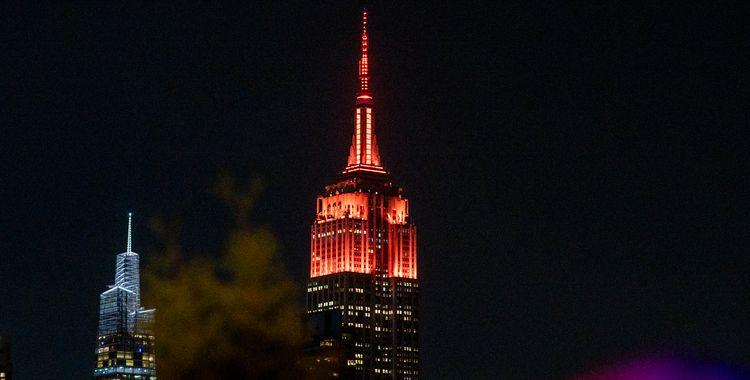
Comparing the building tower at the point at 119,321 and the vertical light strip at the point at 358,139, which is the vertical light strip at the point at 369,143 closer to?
the vertical light strip at the point at 358,139

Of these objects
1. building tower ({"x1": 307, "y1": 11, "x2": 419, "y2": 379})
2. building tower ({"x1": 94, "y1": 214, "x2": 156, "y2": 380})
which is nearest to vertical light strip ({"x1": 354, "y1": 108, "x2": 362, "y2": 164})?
building tower ({"x1": 307, "y1": 11, "x2": 419, "y2": 379})

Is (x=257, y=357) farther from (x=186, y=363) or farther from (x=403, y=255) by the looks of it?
(x=403, y=255)

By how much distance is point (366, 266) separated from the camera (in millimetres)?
169375

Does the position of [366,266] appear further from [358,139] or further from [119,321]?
[119,321]

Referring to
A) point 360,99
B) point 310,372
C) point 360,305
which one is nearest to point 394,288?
point 360,305

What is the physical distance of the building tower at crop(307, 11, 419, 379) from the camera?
540 feet

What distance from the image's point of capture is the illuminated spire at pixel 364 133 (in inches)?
6703

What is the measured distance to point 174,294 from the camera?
55812 millimetres

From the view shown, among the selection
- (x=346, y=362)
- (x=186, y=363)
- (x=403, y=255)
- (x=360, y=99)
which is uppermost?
(x=360, y=99)

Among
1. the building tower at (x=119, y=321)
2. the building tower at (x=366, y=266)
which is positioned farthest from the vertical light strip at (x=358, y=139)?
the building tower at (x=119, y=321)

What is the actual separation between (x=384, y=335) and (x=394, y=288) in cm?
484

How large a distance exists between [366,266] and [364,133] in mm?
13282

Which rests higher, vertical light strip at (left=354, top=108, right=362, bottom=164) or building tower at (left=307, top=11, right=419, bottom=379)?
vertical light strip at (left=354, top=108, right=362, bottom=164)

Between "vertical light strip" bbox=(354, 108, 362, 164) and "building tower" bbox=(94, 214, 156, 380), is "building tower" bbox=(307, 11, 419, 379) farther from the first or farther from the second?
"building tower" bbox=(94, 214, 156, 380)
